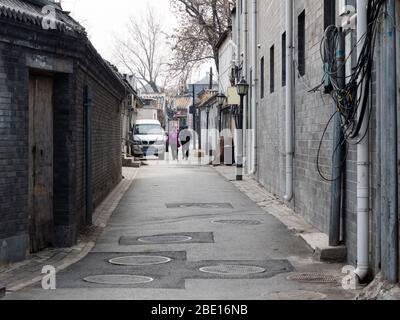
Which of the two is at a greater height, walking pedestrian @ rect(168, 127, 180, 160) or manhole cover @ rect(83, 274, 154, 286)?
A: walking pedestrian @ rect(168, 127, 180, 160)

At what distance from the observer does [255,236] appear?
36.7 feet

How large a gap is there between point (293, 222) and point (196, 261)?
397cm

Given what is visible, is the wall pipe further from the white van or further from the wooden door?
the wooden door

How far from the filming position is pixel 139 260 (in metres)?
9.13

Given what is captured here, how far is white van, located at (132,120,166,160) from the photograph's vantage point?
3634 centimetres

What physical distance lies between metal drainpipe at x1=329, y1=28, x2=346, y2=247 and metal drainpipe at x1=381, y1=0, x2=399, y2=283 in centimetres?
196

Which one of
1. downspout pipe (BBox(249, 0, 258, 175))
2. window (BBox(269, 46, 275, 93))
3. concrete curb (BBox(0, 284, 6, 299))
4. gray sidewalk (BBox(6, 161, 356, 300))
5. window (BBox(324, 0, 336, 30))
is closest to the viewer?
concrete curb (BBox(0, 284, 6, 299))

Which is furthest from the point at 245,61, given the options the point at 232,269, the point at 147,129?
the point at 232,269

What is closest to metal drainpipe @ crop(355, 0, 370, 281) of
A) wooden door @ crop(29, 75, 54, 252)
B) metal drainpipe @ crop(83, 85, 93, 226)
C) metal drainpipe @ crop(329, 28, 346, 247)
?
metal drainpipe @ crop(329, 28, 346, 247)

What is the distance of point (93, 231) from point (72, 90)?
8.37 feet

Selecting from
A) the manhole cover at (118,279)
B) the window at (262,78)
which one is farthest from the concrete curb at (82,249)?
the window at (262,78)

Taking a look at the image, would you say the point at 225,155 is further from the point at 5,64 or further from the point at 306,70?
the point at 5,64

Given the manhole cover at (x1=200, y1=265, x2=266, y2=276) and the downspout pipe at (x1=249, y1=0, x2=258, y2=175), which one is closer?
the manhole cover at (x1=200, y1=265, x2=266, y2=276)

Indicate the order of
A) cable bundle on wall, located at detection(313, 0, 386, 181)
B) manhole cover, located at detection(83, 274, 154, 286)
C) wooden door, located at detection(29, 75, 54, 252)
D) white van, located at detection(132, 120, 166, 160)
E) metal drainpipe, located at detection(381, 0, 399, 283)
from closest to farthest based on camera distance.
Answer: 1. metal drainpipe, located at detection(381, 0, 399, 283)
2. cable bundle on wall, located at detection(313, 0, 386, 181)
3. manhole cover, located at detection(83, 274, 154, 286)
4. wooden door, located at detection(29, 75, 54, 252)
5. white van, located at detection(132, 120, 166, 160)
